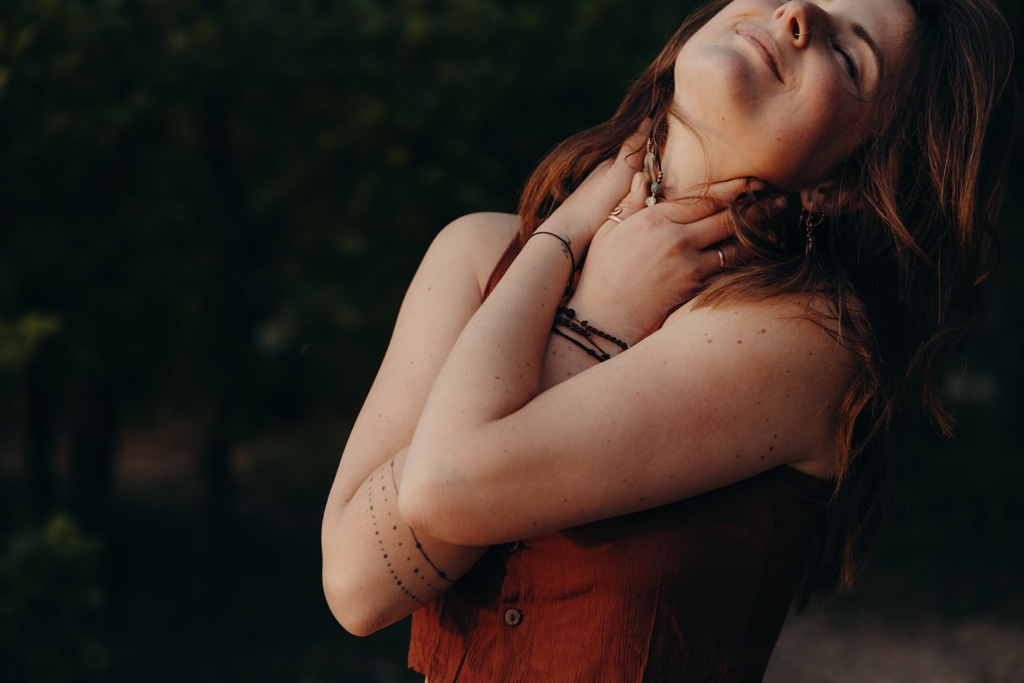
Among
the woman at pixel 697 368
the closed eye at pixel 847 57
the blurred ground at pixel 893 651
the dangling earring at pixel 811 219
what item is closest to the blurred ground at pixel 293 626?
the blurred ground at pixel 893 651

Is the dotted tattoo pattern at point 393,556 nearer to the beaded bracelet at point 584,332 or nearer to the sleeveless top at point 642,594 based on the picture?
the sleeveless top at point 642,594

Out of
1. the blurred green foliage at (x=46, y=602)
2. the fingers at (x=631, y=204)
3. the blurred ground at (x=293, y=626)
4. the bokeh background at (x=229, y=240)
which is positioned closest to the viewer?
the fingers at (x=631, y=204)

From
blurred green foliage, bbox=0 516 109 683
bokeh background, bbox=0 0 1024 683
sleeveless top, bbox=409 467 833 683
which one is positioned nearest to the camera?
sleeveless top, bbox=409 467 833 683

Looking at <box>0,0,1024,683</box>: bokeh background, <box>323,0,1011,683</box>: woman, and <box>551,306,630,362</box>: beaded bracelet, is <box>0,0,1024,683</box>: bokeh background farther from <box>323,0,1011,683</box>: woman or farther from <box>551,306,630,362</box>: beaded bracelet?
<box>551,306,630,362</box>: beaded bracelet

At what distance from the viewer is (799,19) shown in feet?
5.07

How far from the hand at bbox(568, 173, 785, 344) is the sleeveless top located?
314 millimetres

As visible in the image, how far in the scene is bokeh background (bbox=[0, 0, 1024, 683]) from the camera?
3943 millimetres

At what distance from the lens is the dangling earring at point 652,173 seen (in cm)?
171

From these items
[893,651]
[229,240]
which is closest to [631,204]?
[229,240]

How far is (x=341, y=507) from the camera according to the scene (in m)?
1.61

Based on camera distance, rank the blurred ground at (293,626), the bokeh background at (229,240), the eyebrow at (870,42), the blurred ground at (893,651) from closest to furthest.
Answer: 1. the eyebrow at (870,42)
2. the bokeh background at (229,240)
3. the blurred ground at (293,626)
4. the blurred ground at (893,651)

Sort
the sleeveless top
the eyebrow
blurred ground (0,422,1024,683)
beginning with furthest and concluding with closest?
blurred ground (0,422,1024,683) → the eyebrow → the sleeveless top

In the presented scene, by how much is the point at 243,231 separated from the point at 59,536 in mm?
2048

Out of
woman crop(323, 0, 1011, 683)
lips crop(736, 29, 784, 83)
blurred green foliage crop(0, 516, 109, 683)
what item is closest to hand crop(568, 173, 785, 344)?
woman crop(323, 0, 1011, 683)
